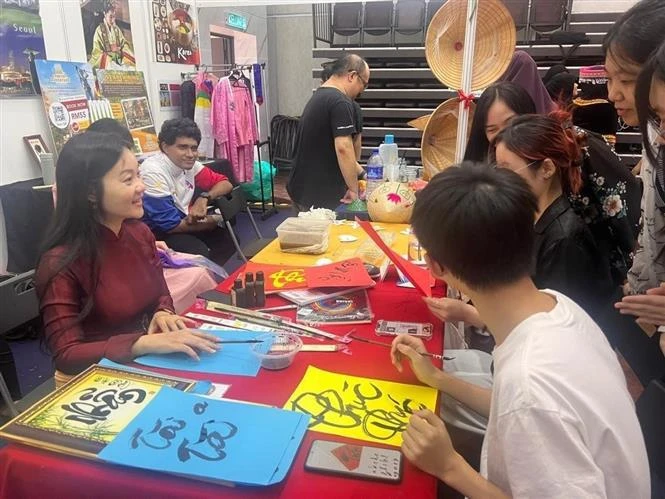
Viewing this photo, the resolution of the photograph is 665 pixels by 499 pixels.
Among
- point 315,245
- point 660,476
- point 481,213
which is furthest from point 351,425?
point 315,245

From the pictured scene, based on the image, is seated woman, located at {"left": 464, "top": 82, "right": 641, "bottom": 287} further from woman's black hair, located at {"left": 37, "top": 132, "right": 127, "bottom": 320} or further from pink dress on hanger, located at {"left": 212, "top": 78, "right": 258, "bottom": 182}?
pink dress on hanger, located at {"left": 212, "top": 78, "right": 258, "bottom": 182}

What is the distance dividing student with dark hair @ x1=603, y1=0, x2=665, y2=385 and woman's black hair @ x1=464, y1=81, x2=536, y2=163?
1.94ft

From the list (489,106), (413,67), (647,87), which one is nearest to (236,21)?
(413,67)

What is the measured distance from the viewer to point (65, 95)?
3336mm

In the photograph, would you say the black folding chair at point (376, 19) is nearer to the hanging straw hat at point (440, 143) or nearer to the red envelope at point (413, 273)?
the hanging straw hat at point (440, 143)

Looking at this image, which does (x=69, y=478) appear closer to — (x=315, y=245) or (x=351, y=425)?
(x=351, y=425)

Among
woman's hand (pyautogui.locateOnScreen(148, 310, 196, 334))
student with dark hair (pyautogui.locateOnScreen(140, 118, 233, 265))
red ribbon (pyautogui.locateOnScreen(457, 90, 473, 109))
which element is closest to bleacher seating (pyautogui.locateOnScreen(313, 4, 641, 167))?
student with dark hair (pyautogui.locateOnScreen(140, 118, 233, 265))

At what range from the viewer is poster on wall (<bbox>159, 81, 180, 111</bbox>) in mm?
4580

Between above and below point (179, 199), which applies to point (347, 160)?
above

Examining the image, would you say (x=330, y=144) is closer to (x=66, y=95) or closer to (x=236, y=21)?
(x=66, y=95)

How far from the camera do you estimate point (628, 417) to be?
792 mm

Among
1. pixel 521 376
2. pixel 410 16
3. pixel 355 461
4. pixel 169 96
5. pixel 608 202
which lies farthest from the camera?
pixel 410 16

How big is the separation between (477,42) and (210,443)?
2426mm

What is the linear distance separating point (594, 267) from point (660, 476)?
24.1 inches
